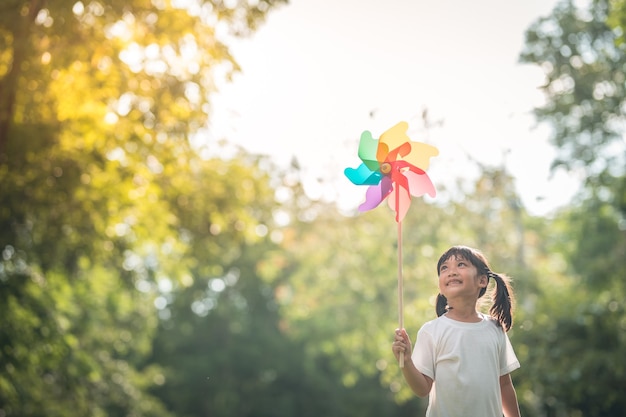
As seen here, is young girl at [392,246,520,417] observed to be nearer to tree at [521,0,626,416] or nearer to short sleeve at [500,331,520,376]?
short sleeve at [500,331,520,376]

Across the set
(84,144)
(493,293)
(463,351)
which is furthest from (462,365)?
(84,144)

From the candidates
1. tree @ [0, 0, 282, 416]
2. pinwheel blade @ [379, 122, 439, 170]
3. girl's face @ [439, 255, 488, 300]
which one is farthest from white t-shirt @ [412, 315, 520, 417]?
tree @ [0, 0, 282, 416]

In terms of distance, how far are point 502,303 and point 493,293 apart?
0.27 ft

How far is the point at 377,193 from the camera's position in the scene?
425cm

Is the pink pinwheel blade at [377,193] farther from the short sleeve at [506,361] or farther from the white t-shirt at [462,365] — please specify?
the short sleeve at [506,361]

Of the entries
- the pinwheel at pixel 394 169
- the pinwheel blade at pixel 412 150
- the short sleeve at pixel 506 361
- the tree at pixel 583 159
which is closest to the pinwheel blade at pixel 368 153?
the pinwheel at pixel 394 169

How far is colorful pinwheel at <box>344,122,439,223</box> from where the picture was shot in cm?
420

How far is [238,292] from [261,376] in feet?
9.93

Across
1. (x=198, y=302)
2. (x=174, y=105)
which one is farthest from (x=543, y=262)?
(x=174, y=105)

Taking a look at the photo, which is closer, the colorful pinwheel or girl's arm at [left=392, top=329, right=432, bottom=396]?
girl's arm at [left=392, top=329, right=432, bottom=396]

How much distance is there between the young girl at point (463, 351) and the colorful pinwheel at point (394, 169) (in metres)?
0.50

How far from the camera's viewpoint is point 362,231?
20109 mm

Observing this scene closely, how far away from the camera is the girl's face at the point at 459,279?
3709 mm

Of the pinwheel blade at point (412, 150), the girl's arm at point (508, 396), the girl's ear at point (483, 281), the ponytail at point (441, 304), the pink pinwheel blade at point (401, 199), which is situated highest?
the pinwheel blade at point (412, 150)
